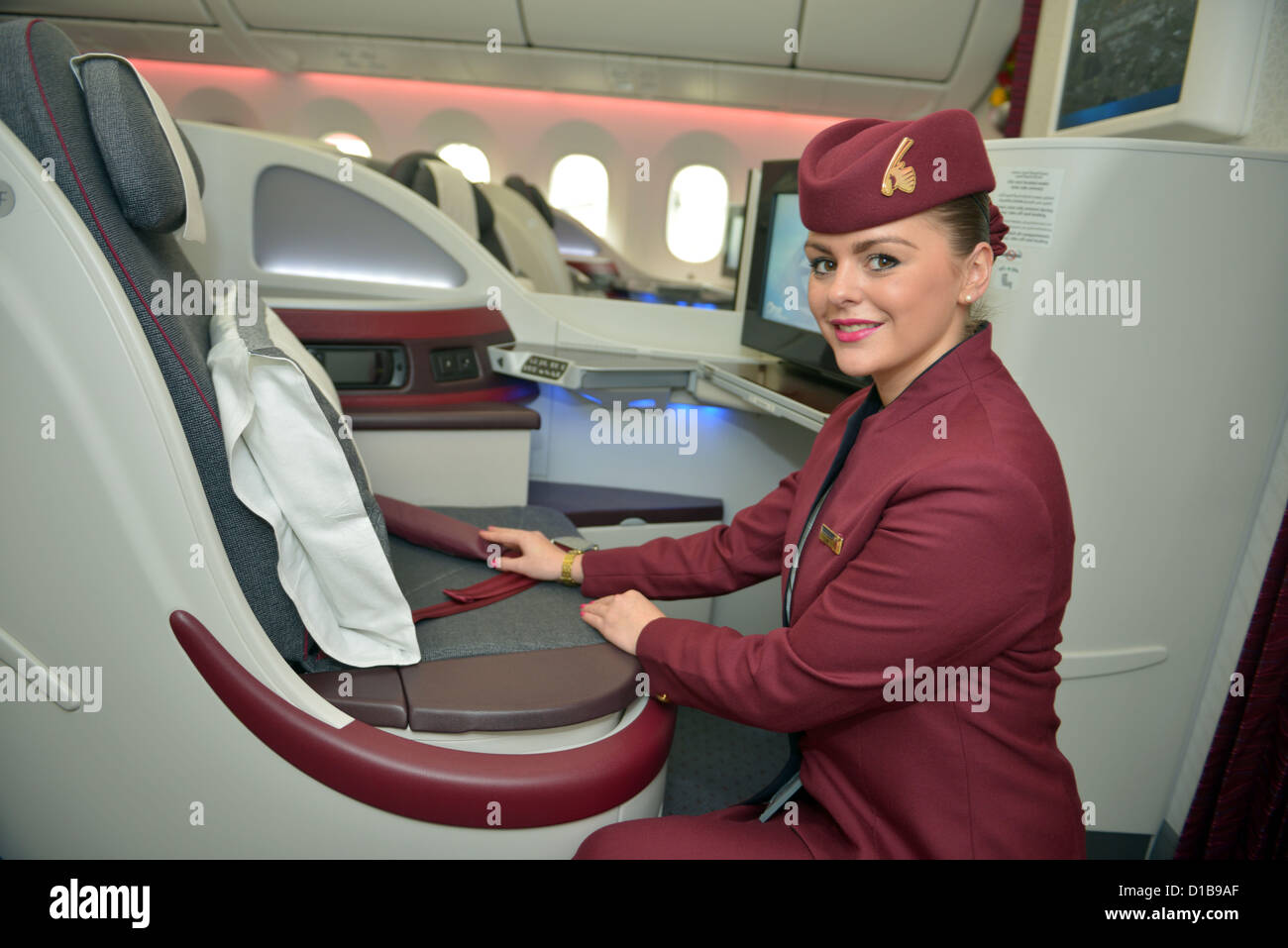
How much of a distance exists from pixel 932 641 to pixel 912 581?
0.07 metres

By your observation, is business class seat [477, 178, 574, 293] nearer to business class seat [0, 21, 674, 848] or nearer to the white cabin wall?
business class seat [0, 21, 674, 848]

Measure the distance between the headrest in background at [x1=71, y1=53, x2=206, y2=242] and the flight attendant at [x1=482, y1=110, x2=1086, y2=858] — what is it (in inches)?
33.2

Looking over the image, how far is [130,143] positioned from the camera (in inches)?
41.7

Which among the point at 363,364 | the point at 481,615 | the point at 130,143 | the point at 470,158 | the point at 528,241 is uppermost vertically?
the point at 470,158

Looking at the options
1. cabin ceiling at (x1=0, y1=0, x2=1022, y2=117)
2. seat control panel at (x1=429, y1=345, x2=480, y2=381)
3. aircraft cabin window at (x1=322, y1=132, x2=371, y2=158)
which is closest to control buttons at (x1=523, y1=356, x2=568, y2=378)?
seat control panel at (x1=429, y1=345, x2=480, y2=381)

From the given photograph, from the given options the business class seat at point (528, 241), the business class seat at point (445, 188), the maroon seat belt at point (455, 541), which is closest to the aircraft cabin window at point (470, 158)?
the business class seat at point (528, 241)

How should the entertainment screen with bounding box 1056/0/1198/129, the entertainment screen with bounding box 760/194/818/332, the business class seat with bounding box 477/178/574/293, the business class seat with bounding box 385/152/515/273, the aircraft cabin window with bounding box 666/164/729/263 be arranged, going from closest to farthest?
the entertainment screen with bounding box 1056/0/1198/129
the entertainment screen with bounding box 760/194/818/332
the business class seat with bounding box 385/152/515/273
the business class seat with bounding box 477/178/574/293
the aircraft cabin window with bounding box 666/164/729/263

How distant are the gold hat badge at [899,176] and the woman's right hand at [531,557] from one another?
0.85 m

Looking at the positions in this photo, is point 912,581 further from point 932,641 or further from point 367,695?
point 367,695

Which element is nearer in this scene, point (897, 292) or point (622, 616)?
point (897, 292)

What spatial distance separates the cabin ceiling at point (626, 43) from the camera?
236 inches

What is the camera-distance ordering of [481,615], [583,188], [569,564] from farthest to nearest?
[583,188]
[569,564]
[481,615]

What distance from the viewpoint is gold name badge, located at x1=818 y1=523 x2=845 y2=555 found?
41.0 inches

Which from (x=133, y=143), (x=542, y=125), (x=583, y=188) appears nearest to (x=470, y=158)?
(x=542, y=125)
